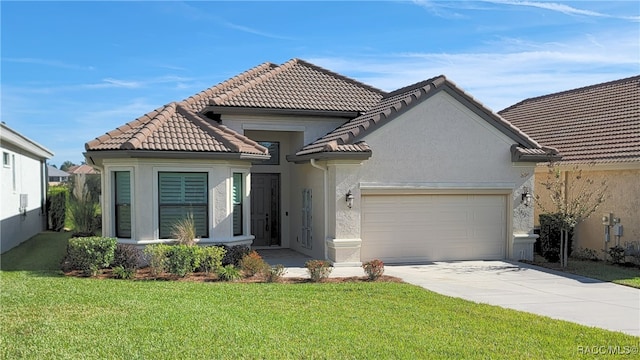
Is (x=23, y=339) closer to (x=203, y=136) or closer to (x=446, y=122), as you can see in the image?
(x=203, y=136)

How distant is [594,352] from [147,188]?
10.8m

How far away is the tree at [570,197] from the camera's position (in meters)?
14.6

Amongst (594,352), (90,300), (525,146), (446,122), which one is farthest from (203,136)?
(594,352)

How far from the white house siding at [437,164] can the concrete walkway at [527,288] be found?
1637 millimetres

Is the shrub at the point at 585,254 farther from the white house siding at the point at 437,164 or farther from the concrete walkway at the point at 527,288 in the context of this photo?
the concrete walkway at the point at 527,288

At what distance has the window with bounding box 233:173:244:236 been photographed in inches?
587

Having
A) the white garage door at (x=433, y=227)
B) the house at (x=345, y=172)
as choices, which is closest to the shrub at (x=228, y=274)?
the house at (x=345, y=172)

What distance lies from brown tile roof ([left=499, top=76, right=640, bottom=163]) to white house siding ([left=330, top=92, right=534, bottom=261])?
275 cm

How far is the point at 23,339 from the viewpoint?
7.32 meters

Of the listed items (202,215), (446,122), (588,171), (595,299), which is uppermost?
(446,122)

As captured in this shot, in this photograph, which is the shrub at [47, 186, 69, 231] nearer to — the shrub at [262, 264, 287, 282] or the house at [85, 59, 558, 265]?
the house at [85, 59, 558, 265]

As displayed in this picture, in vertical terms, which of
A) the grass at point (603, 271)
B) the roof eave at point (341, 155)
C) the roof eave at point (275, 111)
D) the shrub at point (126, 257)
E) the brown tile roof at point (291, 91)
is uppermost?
the brown tile roof at point (291, 91)

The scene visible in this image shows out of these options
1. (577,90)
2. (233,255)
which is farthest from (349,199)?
(577,90)

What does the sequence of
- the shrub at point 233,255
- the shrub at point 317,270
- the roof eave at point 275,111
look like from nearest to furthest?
the shrub at point 317,270 → the shrub at point 233,255 → the roof eave at point 275,111
